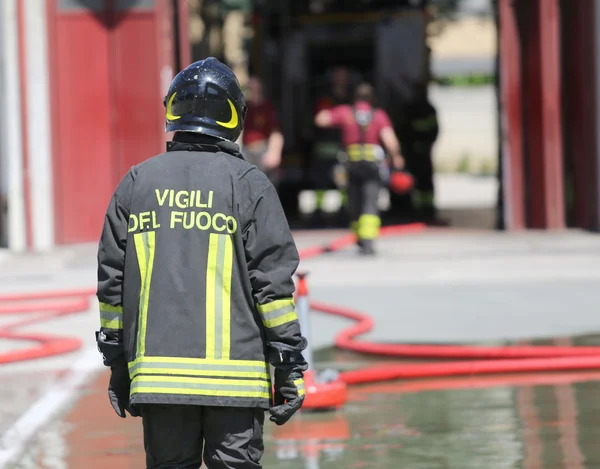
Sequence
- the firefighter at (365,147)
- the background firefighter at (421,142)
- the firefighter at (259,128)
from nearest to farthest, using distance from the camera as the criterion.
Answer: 1. the firefighter at (365,147)
2. the firefighter at (259,128)
3. the background firefighter at (421,142)

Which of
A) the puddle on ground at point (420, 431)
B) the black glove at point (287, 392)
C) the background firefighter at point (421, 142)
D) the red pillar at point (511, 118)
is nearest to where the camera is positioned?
the black glove at point (287, 392)

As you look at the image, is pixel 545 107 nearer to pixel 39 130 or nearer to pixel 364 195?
pixel 364 195

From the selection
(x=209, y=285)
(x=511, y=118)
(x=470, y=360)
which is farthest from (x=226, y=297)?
(x=511, y=118)

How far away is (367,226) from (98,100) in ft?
13.0

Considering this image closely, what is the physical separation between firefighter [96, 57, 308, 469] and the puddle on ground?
1864mm

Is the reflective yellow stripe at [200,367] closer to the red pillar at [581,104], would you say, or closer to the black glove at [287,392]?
the black glove at [287,392]

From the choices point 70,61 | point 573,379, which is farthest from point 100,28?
point 573,379

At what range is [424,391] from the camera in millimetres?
7469

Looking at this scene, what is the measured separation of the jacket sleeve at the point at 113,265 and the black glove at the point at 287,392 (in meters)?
0.50

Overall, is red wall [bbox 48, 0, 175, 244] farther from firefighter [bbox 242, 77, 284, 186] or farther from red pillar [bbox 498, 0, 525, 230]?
red pillar [bbox 498, 0, 525, 230]

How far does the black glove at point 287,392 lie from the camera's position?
13.4ft

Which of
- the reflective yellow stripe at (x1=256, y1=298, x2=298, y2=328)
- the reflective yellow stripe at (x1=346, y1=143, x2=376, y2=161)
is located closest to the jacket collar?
the reflective yellow stripe at (x1=256, y1=298, x2=298, y2=328)

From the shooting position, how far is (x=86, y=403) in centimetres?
737

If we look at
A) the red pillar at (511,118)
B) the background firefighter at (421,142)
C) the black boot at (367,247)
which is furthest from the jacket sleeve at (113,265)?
the background firefighter at (421,142)
